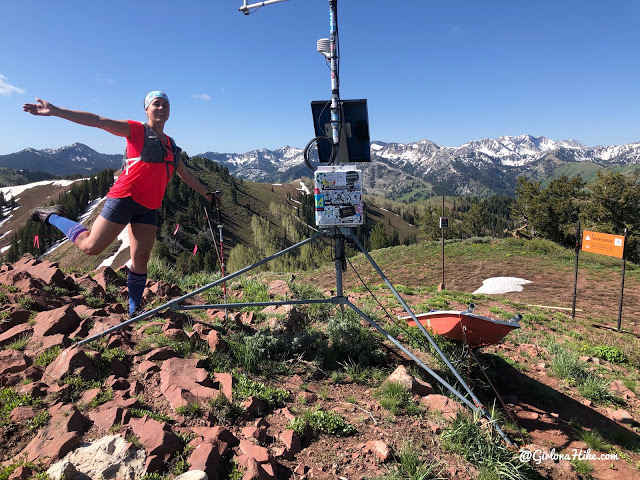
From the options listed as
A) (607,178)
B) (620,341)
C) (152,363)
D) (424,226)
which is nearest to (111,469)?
(152,363)

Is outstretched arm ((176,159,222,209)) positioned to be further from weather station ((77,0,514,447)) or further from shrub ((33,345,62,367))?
shrub ((33,345,62,367))

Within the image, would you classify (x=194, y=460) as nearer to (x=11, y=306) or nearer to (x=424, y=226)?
(x=11, y=306)

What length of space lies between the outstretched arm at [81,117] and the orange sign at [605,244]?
13.1 meters

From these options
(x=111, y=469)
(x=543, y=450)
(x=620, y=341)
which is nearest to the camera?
(x=111, y=469)

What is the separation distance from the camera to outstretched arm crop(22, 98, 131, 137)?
329 cm

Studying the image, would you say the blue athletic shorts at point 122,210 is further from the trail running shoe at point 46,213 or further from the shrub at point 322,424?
the shrub at point 322,424

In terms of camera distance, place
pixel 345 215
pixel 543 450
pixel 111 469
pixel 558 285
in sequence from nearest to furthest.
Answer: pixel 111 469 → pixel 543 450 → pixel 345 215 → pixel 558 285

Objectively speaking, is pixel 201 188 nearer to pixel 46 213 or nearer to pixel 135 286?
pixel 135 286

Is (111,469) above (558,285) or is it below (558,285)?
above

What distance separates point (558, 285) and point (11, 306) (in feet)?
61.0

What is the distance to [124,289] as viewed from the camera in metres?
6.16

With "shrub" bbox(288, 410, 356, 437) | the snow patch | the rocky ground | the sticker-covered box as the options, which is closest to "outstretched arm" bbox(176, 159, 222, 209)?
the sticker-covered box

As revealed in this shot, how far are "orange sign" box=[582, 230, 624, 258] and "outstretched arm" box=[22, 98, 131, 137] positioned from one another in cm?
1309

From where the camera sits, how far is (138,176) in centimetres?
402
